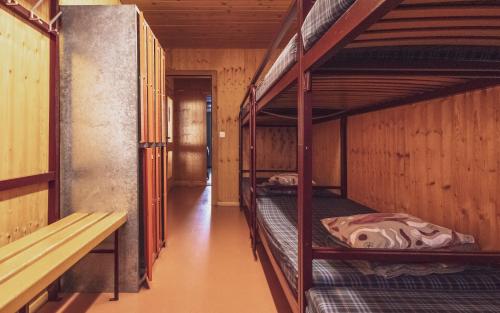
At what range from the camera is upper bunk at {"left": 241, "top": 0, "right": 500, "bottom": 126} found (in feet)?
2.82

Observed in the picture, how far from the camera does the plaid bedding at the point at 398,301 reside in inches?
44.5

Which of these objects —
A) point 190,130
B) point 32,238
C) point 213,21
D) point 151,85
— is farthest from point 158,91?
point 190,130

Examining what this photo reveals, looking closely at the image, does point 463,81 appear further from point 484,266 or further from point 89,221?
point 89,221

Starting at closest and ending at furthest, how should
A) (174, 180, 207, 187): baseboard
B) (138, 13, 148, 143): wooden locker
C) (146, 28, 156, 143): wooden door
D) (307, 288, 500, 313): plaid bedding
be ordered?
(307, 288, 500, 313): plaid bedding
(138, 13, 148, 143): wooden locker
(146, 28, 156, 143): wooden door
(174, 180, 207, 187): baseboard

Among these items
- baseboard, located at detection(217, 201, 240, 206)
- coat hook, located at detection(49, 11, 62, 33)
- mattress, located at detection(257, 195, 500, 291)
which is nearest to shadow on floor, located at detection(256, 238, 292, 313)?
mattress, located at detection(257, 195, 500, 291)

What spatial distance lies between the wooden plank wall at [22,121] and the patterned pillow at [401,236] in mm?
1741

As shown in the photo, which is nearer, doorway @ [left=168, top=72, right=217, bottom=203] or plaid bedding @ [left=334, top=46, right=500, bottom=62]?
plaid bedding @ [left=334, top=46, right=500, bottom=62]

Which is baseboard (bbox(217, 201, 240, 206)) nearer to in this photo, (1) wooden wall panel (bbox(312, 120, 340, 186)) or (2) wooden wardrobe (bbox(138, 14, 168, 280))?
(1) wooden wall panel (bbox(312, 120, 340, 186))

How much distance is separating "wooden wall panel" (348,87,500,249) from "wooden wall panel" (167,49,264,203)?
3.08 meters

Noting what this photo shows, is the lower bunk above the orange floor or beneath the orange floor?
above

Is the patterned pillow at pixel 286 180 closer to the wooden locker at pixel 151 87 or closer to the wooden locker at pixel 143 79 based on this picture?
the wooden locker at pixel 151 87

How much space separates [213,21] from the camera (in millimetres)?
4441

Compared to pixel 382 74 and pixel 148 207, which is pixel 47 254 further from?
pixel 382 74

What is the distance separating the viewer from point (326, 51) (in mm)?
1068
